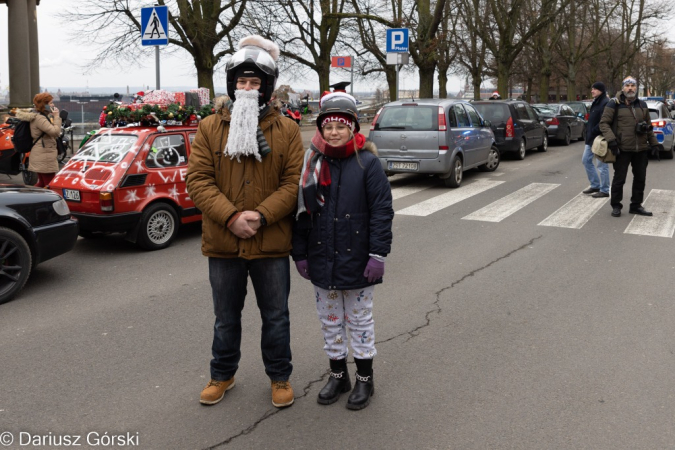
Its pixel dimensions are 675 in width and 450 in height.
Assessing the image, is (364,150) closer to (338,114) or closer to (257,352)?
(338,114)

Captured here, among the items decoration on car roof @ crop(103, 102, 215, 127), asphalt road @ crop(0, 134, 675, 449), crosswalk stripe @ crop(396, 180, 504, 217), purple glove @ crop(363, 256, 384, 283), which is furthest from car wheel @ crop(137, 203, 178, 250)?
purple glove @ crop(363, 256, 384, 283)

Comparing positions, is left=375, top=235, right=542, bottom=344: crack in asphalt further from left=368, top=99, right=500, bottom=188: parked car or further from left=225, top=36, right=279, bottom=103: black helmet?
left=368, top=99, right=500, bottom=188: parked car

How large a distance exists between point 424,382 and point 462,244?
412 centimetres

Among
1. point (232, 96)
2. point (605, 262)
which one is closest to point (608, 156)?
point (605, 262)

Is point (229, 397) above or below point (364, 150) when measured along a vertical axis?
below

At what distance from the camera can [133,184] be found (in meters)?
7.55

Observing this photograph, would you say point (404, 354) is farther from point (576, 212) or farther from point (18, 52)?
point (18, 52)

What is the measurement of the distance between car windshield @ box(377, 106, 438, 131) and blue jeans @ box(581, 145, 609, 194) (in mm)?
2663

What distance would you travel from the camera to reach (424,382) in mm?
4148

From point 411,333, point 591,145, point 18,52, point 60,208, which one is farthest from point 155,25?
point 18,52

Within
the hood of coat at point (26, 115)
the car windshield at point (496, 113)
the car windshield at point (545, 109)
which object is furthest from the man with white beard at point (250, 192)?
the car windshield at point (545, 109)

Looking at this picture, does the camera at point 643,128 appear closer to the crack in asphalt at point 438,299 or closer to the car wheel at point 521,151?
the crack in asphalt at point 438,299

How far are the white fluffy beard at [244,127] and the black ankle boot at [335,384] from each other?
1306mm

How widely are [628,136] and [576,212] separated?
1379 mm
